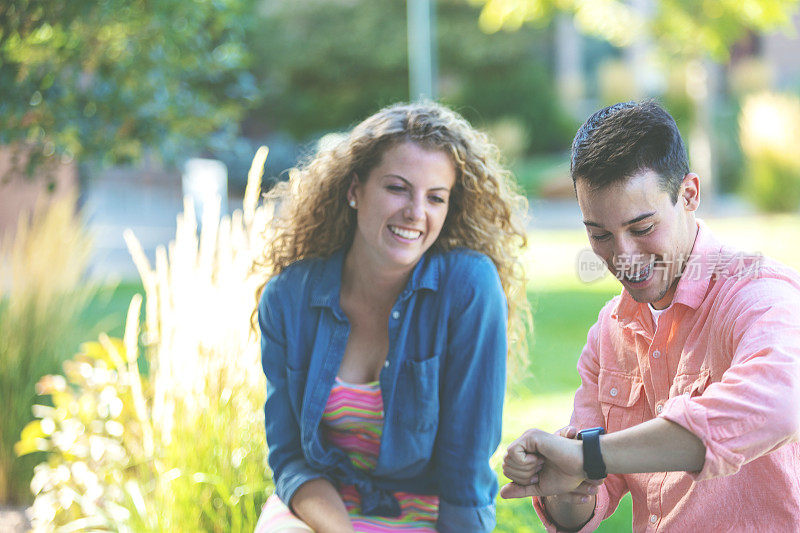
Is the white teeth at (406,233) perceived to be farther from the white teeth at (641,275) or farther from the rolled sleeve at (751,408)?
the rolled sleeve at (751,408)

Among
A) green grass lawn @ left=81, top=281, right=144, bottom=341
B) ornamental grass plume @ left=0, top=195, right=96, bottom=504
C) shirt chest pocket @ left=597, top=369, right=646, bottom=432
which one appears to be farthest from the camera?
green grass lawn @ left=81, top=281, right=144, bottom=341

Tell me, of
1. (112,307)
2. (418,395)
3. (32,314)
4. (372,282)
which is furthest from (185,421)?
(112,307)

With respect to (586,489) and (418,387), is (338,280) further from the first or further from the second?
(586,489)

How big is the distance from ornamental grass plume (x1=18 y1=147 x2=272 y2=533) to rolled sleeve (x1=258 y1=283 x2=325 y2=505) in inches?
15.2

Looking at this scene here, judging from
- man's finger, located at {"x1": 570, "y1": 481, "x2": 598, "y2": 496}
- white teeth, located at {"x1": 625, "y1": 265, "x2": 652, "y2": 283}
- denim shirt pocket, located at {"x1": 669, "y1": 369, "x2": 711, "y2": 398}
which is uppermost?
white teeth, located at {"x1": 625, "y1": 265, "x2": 652, "y2": 283}

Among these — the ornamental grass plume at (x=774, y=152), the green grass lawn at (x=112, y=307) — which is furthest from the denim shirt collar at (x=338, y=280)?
the ornamental grass plume at (x=774, y=152)

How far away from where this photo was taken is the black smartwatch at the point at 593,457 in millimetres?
1490

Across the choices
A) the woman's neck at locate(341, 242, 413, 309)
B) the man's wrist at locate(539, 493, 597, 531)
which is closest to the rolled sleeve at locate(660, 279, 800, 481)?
the man's wrist at locate(539, 493, 597, 531)

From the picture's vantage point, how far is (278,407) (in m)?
2.50

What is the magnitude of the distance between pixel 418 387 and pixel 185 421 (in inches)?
37.2

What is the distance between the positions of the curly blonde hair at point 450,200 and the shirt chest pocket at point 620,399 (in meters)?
0.84

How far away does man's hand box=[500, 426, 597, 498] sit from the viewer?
154cm

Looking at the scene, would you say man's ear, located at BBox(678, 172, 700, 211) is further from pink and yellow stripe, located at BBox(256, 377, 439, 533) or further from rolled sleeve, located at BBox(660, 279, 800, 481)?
pink and yellow stripe, located at BBox(256, 377, 439, 533)

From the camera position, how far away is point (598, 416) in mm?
1843
